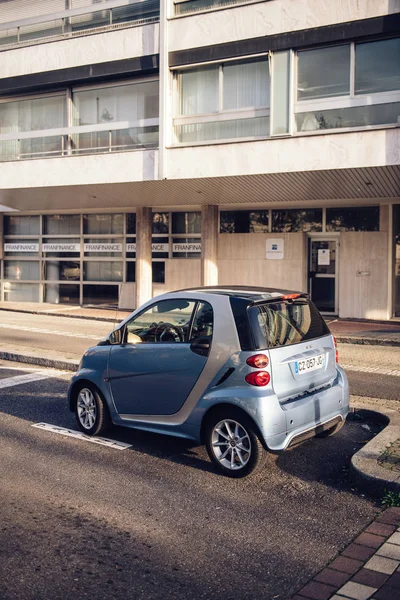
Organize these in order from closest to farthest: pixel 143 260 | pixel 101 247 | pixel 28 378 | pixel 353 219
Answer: pixel 28 378, pixel 353 219, pixel 143 260, pixel 101 247

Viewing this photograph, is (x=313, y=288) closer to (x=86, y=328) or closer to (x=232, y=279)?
(x=232, y=279)

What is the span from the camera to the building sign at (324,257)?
20266 millimetres

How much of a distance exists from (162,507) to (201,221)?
16.7 m

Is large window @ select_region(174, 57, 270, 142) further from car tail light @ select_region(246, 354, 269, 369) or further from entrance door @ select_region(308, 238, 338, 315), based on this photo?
car tail light @ select_region(246, 354, 269, 369)

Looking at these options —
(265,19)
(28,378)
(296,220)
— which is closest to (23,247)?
(296,220)

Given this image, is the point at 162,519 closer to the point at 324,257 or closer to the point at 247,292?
the point at 247,292

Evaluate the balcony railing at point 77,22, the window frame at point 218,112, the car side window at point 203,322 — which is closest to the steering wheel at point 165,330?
the car side window at point 203,322

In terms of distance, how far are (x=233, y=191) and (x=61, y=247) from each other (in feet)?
27.8

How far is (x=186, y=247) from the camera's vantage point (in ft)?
74.1

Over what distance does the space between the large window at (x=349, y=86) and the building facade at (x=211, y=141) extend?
0.11 ft

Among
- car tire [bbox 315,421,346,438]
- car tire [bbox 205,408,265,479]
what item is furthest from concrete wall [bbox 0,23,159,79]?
car tire [bbox 205,408,265,479]

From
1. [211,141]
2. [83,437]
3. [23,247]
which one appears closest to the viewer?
[83,437]

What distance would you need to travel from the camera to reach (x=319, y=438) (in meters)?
7.14

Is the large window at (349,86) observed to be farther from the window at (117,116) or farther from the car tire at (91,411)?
the car tire at (91,411)
